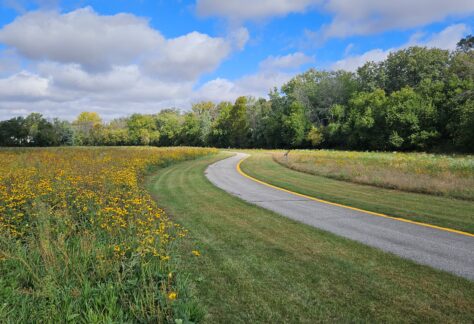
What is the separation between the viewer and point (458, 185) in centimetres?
1159

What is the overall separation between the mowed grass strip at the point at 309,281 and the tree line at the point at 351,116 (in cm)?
2899

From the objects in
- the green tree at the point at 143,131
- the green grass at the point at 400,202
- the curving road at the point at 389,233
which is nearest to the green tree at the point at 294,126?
the green tree at the point at 143,131

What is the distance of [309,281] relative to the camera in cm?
455

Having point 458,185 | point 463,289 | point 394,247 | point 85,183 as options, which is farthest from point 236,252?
point 458,185

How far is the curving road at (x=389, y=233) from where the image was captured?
5.30 metres

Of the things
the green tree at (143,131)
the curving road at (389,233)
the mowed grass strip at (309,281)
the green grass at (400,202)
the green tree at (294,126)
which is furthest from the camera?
the green tree at (143,131)

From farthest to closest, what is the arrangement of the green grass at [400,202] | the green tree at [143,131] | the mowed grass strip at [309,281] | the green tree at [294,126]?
the green tree at [143,131]
the green tree at [294,126]
the green grass at [400,202]
the mowed grass strip at [309,281]

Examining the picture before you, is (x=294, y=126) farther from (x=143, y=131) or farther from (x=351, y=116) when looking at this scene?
(x=143, y=131)

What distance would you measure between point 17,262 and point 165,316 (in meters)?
2.88

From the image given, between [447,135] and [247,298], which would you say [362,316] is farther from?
[447,135]

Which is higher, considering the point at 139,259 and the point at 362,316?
the point at 139,259

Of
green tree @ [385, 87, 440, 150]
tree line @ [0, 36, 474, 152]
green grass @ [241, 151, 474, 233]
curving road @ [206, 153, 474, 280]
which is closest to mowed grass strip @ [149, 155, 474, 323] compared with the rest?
curving road @ [206, 153, 474, 280]

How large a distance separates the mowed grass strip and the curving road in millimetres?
427

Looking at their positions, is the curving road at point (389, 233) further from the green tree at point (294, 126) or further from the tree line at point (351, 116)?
the green tree at point (294, 126)
